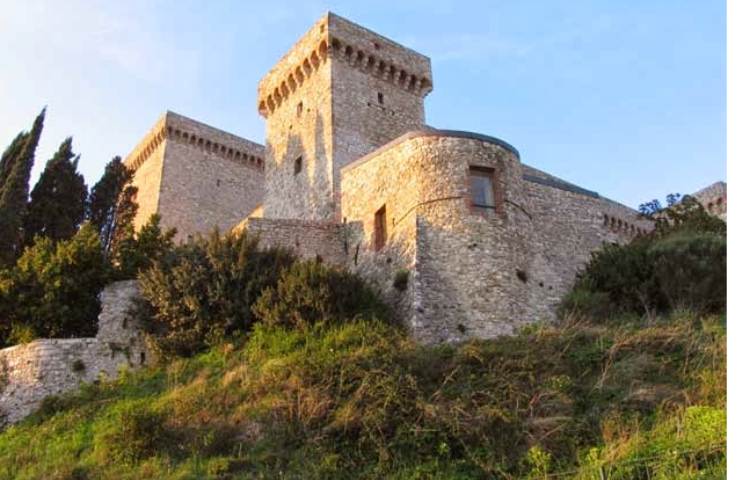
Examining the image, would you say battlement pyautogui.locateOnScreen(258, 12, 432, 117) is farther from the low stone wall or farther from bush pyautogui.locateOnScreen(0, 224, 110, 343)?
the low stone wall

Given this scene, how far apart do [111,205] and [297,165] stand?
5.43 meters

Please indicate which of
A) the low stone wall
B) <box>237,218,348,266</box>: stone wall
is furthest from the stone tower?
the low stone wall

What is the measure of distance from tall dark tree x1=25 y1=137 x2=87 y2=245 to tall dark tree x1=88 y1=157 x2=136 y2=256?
0.50m

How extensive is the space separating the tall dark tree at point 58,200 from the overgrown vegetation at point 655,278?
12881 mm

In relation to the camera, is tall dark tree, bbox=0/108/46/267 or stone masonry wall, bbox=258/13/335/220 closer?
tall dark tree, bbox=0/108/46/267

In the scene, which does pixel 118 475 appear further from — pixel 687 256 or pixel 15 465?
pixel 687 256

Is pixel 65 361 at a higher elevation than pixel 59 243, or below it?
below

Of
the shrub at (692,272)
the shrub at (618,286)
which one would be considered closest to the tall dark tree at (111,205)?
the shrub at (618,286)

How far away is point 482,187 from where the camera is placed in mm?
17344

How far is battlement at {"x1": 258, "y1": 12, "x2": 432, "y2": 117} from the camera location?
23328mm

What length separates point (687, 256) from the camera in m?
16.7

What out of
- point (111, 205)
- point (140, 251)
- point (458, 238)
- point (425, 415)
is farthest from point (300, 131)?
point (425, 415)

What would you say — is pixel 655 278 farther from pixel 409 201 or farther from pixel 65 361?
pixel 65 361

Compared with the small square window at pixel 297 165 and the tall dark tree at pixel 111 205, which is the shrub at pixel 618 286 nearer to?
the small square window at pixel 297 165
